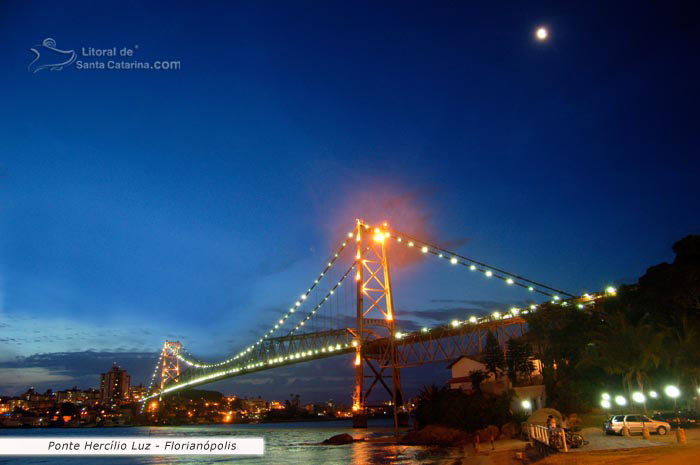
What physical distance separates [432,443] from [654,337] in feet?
54.3

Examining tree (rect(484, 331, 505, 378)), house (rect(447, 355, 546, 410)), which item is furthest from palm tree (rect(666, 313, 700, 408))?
tree (rect(484, 331, 505, 378))

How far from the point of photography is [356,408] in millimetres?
61031

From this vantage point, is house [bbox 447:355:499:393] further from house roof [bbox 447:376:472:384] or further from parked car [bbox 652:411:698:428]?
parked car [bbox 652:411:698:428]

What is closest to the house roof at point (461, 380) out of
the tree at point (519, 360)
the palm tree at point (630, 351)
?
the tree at point (519, 360)

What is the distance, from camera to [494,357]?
44.5 meters

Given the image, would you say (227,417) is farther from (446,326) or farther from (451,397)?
(451,397)

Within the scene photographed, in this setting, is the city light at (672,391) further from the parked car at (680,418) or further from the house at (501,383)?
the house at (501,383)

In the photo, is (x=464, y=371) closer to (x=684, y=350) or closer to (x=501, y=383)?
(x=501, y=383)

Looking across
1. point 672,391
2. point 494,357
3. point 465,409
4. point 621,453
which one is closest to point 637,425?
point 621,453

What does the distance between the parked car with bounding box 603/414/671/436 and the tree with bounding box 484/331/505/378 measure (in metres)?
20.4

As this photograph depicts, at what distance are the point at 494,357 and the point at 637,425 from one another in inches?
881

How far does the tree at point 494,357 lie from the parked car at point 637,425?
20.4 metres

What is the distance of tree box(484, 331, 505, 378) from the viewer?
4388 cm

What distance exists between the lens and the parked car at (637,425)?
72.0ft
